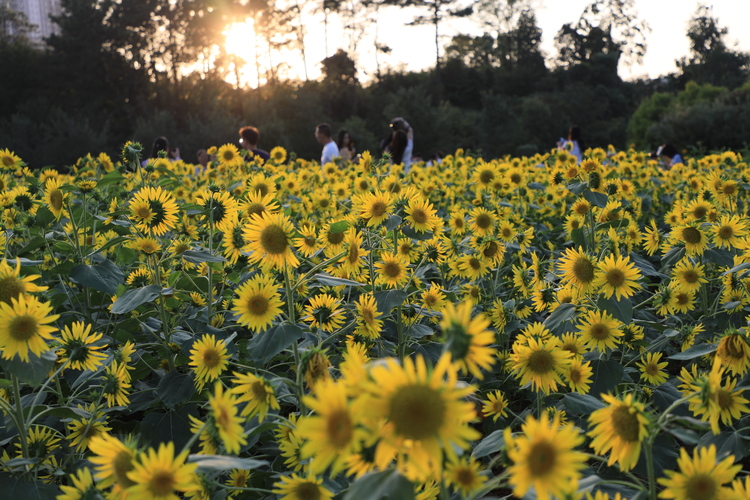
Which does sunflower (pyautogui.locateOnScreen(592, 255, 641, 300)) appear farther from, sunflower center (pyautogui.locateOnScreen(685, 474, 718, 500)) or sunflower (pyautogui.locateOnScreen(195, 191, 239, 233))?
sunflower (pyautogui.locateOnScreen(195, 191, 239, 233))

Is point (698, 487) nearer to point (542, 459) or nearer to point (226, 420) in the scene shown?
point (542, 459)

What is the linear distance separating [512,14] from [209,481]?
59.3 meters

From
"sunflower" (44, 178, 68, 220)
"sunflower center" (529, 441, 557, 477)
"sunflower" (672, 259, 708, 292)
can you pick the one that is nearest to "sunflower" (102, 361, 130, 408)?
"sunflower" (44, 178, 68, 220)

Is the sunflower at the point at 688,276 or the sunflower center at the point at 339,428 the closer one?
Answer: the sunflower center at the point at 339,428

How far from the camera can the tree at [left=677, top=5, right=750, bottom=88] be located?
55.4 m

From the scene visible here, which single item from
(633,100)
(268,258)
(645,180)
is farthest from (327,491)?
(633,100)

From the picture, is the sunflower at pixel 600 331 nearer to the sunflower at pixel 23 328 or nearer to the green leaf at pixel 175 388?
the green leaf at pixel 175 388

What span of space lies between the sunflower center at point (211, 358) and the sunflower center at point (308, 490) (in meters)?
0.73

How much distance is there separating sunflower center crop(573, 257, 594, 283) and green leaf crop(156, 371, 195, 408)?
1.45m

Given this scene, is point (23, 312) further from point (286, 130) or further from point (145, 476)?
point (286, 130)

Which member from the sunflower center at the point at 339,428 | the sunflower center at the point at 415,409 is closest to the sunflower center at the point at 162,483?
the sunflower center at the point at 339,428

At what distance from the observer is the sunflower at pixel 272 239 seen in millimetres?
1684

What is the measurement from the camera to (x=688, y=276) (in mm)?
2725

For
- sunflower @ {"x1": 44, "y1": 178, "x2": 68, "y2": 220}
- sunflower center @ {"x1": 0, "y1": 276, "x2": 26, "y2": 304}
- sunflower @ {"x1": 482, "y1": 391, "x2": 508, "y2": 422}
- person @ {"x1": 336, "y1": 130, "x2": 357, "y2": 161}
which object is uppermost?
person @ {"x1": 336, "y1": 130, "x2": 357, "y2": 161}
